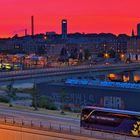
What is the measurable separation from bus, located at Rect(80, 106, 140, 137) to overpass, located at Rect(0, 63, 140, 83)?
1030 inches

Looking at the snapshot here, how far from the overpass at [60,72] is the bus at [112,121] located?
2615cm

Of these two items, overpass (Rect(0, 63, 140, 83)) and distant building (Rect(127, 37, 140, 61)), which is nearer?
overpass (Rect(0, 63, 140, 83))

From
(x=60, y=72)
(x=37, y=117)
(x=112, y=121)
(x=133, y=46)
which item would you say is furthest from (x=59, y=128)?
(x=133, y=46)

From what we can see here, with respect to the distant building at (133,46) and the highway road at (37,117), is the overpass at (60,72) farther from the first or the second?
the distant building at (133,46)

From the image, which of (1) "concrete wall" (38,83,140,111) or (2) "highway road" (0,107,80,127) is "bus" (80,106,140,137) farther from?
(1) "concrete wall" (38,83,140,111)

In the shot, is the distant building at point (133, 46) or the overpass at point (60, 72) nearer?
the overpass at point (60, 72)

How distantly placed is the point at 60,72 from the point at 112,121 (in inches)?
1513

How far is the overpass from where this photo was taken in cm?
5238

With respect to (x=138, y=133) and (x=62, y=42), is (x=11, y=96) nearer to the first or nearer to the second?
(x=138, y=133)

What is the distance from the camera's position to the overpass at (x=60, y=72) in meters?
52.4

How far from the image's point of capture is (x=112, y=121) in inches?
914

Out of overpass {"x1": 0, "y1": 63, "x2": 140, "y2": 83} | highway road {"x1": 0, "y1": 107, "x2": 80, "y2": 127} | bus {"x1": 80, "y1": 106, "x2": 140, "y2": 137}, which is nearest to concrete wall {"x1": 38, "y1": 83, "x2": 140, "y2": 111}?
overpass {"x1": 0, "y1": 63, "x2": 140, "y2": 83}

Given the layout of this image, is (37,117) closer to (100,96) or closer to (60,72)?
(100,96)

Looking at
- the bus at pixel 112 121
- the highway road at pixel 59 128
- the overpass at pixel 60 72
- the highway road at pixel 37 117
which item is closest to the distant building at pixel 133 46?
the overpass at pixel 60 72
